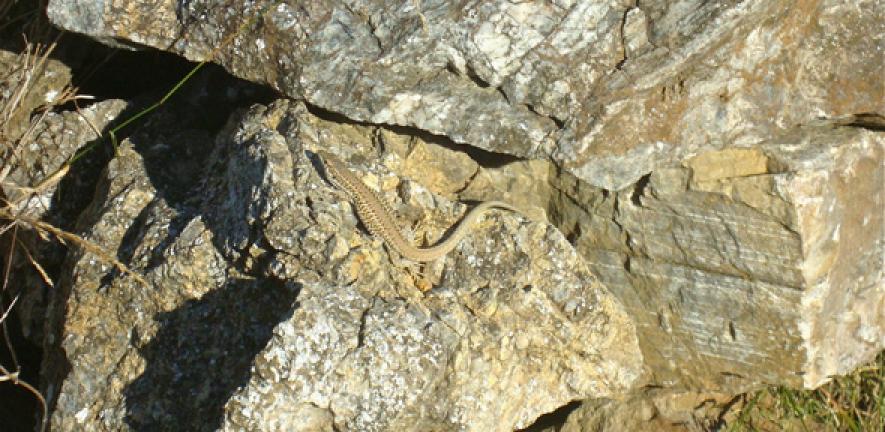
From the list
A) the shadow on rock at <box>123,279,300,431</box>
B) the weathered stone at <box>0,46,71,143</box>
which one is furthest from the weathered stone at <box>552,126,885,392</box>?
the weathered stone at <box>0,46,71,143</box>

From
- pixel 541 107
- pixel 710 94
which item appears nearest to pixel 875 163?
pixel 710 94

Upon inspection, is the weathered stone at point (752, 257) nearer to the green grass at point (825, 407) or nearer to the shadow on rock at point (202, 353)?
the green grass at point (825, 407)

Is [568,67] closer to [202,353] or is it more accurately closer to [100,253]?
[202,353]

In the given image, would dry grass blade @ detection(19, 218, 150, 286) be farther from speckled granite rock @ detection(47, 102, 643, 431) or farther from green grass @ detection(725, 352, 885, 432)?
green grass @ detection(725, 352, 885, 432)

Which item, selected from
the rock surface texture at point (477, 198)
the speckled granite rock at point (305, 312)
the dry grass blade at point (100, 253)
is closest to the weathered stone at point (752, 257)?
the rock surface texture at point (477, 198)

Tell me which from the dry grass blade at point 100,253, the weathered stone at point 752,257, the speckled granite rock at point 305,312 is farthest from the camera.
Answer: the weathered stone at point 752,257

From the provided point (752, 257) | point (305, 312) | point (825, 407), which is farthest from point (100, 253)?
point (825, 407)

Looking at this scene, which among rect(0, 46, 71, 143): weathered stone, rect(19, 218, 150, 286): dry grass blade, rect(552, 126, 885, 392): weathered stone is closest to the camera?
rect(19, 218, 150, 286): dry grass blade
